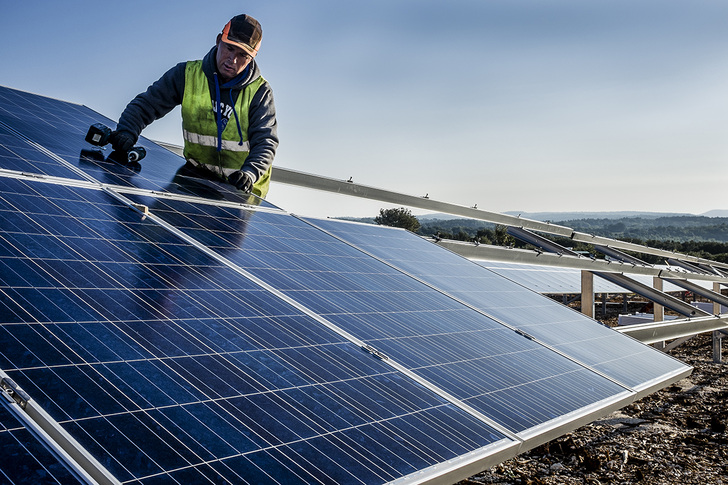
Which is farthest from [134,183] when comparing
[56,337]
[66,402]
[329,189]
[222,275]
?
[329,189]

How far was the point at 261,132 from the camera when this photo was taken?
24.7 feet

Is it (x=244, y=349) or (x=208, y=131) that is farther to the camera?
(x=208, y=131)

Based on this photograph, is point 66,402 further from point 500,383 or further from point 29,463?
point 500,383

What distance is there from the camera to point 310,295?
485 centimetres

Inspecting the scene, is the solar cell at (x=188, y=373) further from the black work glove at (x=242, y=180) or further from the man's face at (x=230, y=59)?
the man's face at (x=230, y=59)

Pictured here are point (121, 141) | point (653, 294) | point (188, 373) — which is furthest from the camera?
point (653, 294)

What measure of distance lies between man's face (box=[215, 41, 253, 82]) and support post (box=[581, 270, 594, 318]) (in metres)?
10.0

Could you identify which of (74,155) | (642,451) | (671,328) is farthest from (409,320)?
(671,328)

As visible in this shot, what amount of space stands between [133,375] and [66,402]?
0.40 m

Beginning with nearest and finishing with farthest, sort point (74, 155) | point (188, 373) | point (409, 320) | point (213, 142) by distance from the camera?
point (188, 373) → point (409, 320) → point (74, 155) → point (213, 142)

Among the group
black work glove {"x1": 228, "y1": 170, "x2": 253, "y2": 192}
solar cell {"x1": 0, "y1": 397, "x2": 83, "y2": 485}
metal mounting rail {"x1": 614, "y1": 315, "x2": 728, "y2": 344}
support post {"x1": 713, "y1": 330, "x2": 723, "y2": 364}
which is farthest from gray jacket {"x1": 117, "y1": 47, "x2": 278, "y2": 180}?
support post {"x1": 713, "y1": 330, "x2": 723, "y2": 364}

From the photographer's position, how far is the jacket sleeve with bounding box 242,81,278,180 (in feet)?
24.4

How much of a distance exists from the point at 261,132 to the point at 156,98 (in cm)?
136

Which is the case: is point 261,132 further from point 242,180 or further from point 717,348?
point 717,348
